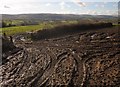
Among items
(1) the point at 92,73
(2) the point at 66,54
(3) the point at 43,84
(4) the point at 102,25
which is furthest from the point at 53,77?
(4) the point at 102,25

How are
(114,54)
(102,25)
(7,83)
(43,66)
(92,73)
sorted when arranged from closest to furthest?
1. (7,83)
2. (92,73)
3. (43,66)
4. (114,54)
5. (102,25)

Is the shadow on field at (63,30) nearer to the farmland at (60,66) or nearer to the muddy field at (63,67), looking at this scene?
the farmland at (60,66)

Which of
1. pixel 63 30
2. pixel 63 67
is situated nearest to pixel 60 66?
pixel 63 67

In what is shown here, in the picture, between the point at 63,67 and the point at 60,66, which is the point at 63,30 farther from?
the point at 63,67

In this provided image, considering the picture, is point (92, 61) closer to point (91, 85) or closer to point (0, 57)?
point (91, 85)

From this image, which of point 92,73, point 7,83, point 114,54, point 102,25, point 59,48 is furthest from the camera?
point 102,25

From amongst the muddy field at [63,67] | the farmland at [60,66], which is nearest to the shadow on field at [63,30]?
the farmland at [60,66]
